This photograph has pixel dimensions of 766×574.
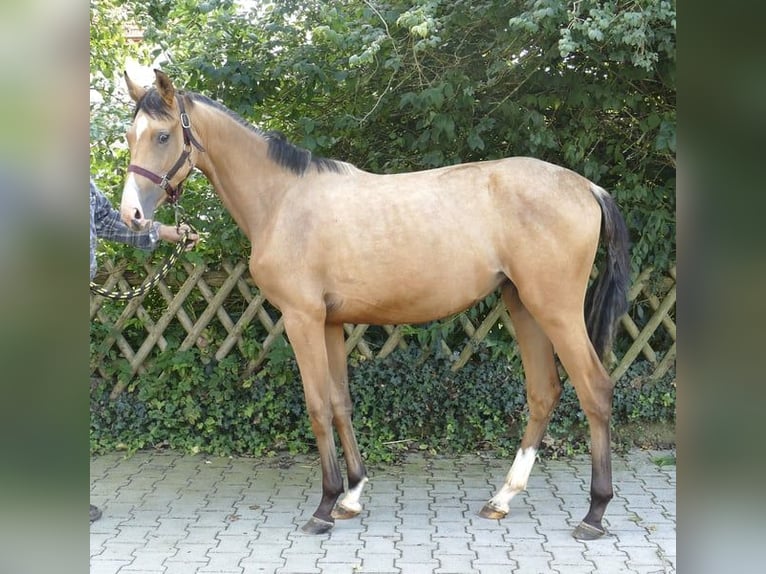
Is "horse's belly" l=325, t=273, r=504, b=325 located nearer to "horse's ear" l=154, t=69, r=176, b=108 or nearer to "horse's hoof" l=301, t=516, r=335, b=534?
"horse's hoof" l=301, t=516, r=335, b=534

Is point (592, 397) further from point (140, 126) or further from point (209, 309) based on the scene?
point (209, 309)

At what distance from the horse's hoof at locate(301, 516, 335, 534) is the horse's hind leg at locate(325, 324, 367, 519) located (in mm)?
174

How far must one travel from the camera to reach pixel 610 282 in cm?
387

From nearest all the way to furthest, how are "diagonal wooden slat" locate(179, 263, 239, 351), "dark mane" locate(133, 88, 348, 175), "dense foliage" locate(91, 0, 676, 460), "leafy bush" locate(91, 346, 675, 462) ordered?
"dark mane" locate(133, 88, 348, 175)
"dense foliage" locate(91, 0, 676, 460)
"leafy bush" locate(91, 346, 675, 462)
"diagonal wooden slat" locate(179, 263, 239, 351)

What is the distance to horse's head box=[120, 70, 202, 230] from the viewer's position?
3.48 meters

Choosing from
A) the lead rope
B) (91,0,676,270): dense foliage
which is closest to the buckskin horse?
the lead rope

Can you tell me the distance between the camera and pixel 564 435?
5.17m

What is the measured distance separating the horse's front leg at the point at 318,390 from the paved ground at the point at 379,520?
111 millimetres

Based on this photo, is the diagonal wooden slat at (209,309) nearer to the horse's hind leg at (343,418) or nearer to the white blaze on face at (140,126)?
the horse's hind leg at (343,418)

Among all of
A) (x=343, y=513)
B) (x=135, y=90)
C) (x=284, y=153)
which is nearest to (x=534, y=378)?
(x=343, y=513)

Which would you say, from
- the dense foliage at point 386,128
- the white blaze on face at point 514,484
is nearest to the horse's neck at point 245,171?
the dense foliage at point 386,128
